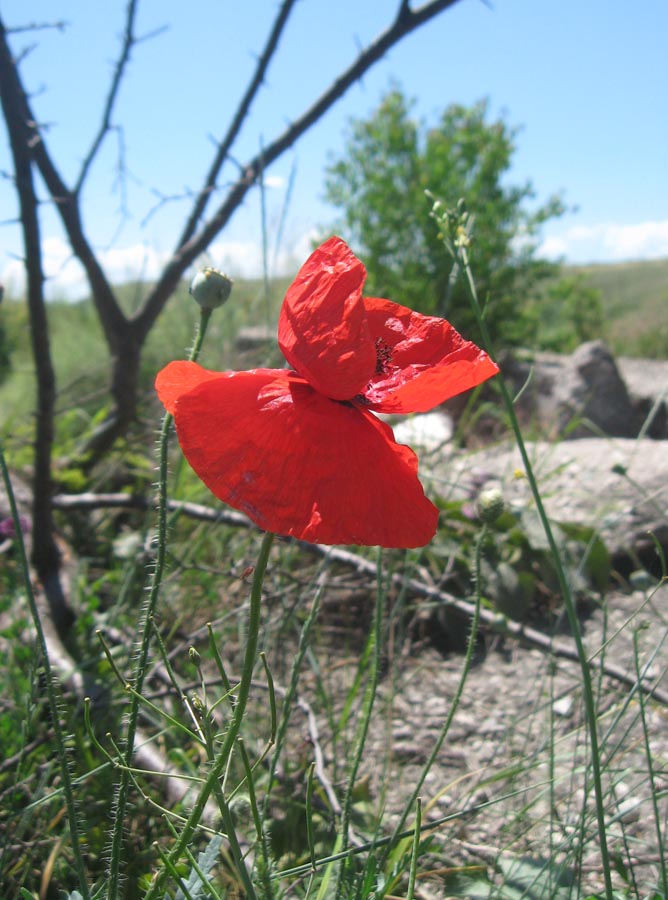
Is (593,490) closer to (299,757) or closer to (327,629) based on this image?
(327,629)

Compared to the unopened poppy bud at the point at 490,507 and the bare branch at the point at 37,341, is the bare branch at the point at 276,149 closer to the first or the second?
the bare branch at the point at 37,341

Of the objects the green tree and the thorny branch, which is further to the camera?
the green tree

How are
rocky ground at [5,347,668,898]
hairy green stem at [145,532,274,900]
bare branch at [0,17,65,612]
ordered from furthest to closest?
bare branch at [0,17,65,612], rocky ground at [5,347,668,898], hairy green stem at [145,532,274,900]

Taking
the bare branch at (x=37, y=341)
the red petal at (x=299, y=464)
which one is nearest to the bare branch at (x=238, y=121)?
the bare branch at (x=37, y=341)

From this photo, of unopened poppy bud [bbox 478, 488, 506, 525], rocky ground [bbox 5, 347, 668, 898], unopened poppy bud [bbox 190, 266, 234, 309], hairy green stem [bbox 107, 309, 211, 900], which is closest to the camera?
hairy green stem [bbox 107, 309, 211, 900]

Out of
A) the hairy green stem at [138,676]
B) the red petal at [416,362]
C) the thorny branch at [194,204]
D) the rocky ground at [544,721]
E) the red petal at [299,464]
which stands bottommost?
the rocky ground at [544,721]

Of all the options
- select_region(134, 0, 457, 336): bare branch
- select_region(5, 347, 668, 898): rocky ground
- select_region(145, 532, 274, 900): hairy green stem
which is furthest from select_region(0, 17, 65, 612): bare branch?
select_region(145, 532, 274, 900): hairy green stem

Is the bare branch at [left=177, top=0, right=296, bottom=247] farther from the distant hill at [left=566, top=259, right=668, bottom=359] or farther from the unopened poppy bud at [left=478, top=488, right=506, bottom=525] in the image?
the distant hill at [left=566, top=259, right=668, bottom=359]
